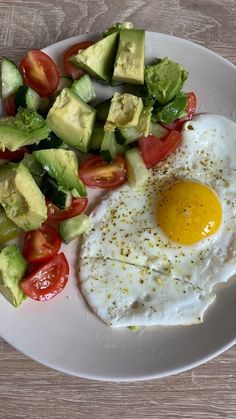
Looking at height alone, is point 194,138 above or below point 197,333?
above

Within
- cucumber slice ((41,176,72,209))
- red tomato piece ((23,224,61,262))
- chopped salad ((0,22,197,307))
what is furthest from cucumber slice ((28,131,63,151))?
red tomato piece ((23,224,61,262))

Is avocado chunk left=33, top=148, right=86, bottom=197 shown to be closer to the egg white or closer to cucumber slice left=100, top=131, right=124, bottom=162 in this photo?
cucumber slice left=100, top=131, right=124, bottom=162

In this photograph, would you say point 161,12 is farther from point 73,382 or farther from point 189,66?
point 73,382

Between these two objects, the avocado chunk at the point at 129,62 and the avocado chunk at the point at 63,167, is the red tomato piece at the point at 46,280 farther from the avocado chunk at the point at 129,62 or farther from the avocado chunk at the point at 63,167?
→ the avocado chunk at the point at 129,62

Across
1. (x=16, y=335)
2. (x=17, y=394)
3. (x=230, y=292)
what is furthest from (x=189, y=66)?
(x=17, y=394)

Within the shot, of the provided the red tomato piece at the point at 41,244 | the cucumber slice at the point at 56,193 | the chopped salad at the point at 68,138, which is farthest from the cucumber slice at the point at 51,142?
the red tomato piece at the point at 41,244

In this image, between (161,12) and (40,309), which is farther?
(161,12)

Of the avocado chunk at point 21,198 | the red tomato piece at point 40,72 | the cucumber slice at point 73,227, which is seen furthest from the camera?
the red tomato piece at point 40,72
